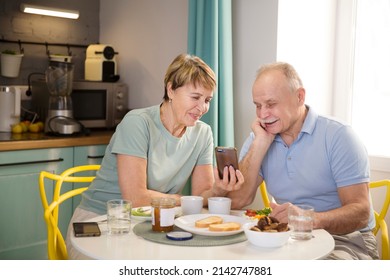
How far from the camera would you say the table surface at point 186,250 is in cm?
150

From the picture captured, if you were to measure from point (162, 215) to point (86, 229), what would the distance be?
8.8 inches

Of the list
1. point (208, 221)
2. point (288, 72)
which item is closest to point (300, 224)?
point (208, 221)

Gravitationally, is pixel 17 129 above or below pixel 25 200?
above

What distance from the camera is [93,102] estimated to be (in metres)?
3.67

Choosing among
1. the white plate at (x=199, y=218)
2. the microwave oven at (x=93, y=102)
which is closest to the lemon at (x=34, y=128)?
the microwave oven at (x=93, y=102)

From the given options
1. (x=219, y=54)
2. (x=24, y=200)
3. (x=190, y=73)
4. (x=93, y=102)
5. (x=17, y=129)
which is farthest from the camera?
(x=93, y=102)

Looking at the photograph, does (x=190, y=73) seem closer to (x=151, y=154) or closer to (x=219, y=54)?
(x=151, y=154)

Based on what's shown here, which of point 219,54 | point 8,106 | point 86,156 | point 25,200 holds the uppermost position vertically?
point 219,54

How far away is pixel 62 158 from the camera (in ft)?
10.6

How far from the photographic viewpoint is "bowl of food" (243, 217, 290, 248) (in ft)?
5.10

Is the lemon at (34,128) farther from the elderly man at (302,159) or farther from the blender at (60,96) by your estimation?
the elderly man at (302,159)

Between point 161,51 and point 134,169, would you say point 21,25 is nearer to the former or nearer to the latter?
point 161,51

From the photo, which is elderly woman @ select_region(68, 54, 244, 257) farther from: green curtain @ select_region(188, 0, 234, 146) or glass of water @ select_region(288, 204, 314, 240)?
green curtain @ select_region(188, 0, 234, 146)
